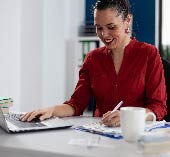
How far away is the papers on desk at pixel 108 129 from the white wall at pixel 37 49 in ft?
6.77

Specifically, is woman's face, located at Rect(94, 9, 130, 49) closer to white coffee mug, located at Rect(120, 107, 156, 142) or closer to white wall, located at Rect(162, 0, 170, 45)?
white coffee mug, located at Rect(120, 107, 156, 142)

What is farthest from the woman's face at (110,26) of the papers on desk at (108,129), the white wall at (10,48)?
the white wall at (10,48)

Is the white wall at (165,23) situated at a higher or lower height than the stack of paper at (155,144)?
higher

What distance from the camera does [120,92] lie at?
1.73m

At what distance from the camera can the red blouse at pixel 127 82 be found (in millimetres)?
1683

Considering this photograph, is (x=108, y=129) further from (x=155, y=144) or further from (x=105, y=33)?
(x=105, y=33)

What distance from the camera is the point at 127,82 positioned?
67.8 inches

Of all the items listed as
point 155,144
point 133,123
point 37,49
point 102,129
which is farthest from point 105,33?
point 37,49

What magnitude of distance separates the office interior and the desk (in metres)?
2.14

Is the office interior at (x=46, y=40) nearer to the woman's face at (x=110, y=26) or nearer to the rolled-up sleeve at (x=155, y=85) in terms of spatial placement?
the woman's face at (x=110, y=26)

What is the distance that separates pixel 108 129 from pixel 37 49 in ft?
8.29

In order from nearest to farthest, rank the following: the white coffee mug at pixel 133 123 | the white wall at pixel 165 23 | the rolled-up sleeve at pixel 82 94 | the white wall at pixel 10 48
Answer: the white coffee mug at pixel 133 123
the rolled-up sleeve at pixel 82 94
the white wall at pixel 10 48
the white wall at pixel 165 23

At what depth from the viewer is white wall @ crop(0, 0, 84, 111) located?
10.8 ft

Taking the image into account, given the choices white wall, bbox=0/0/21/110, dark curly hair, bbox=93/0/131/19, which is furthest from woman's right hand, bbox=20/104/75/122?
white wall, bbox=0/0/21/110
